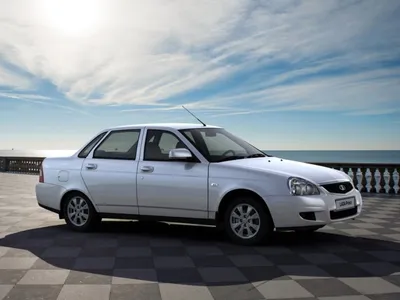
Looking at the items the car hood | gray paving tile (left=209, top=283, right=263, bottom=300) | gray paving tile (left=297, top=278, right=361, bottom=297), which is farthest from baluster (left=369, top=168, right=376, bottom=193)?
gray paving tile (left=209, top=283, right=263, bottom=300)

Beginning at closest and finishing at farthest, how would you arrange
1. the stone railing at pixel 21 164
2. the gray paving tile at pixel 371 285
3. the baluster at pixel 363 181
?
the gray paving tile at pixel 371 285 → the baluster at pixel 363 181 → the stone railing at pixel 21 164

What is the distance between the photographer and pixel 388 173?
570 inches

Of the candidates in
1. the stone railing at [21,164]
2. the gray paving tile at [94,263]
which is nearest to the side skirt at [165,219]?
the gray paving tile at [94,263]

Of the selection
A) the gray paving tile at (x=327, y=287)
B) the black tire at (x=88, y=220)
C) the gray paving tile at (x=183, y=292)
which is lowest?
the gray paving tile at (x=183, y=292)

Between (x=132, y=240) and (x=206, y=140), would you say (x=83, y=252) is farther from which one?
(x=206, y=140)

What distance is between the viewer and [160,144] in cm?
695

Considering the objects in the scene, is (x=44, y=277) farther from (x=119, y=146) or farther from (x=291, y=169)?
(x=291, y=169)

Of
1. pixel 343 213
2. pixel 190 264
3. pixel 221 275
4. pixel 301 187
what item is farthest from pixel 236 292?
pixel 343 213

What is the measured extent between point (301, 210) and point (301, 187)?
290 mm

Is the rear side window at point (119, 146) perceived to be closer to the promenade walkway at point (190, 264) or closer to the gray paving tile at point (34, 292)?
the promenade walkway at point (190, 264)

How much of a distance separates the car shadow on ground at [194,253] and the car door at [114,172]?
50 cm

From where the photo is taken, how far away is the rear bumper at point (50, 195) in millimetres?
7562

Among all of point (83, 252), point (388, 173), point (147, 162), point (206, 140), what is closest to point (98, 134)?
point (147, 162)

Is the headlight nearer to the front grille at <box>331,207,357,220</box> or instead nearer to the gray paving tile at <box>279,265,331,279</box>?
the front grille at <box>331,207,357,220</box>
